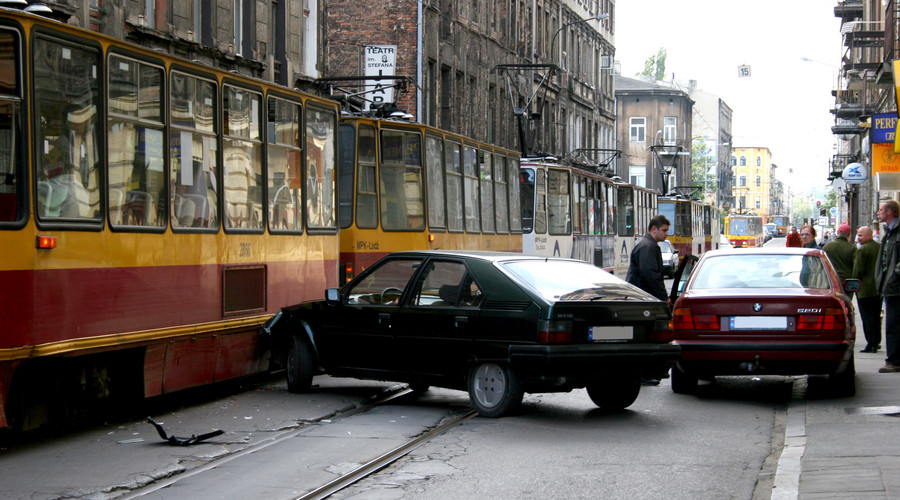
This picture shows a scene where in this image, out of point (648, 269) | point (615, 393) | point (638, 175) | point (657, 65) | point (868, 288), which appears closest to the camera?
point (615, 393)

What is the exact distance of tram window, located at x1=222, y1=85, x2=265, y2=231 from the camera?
12.5 metres

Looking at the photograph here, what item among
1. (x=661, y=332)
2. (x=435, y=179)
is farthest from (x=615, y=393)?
(x=435, y=179)

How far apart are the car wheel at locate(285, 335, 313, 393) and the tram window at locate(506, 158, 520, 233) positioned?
40.6 ft

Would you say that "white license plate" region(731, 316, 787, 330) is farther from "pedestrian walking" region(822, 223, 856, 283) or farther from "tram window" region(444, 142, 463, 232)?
"tram window" region(444, 142, 463, 232)

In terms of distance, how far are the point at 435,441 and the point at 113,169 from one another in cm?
338

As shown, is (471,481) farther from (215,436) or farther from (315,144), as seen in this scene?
(315,144)

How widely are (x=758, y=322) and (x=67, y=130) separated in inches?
253

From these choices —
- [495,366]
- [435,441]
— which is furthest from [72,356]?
[495,366]

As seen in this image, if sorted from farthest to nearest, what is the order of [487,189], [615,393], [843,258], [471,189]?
[487,189], [471,189], [843,258], [615,393]

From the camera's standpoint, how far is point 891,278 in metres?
13.7

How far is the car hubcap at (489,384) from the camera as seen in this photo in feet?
36.0

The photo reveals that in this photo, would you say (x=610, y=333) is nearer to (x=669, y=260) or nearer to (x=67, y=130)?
(x=67, y=130)

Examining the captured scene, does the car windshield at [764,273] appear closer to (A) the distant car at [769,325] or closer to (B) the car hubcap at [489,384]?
(A) the distant car at [769,325]

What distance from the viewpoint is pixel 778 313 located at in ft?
39.6
